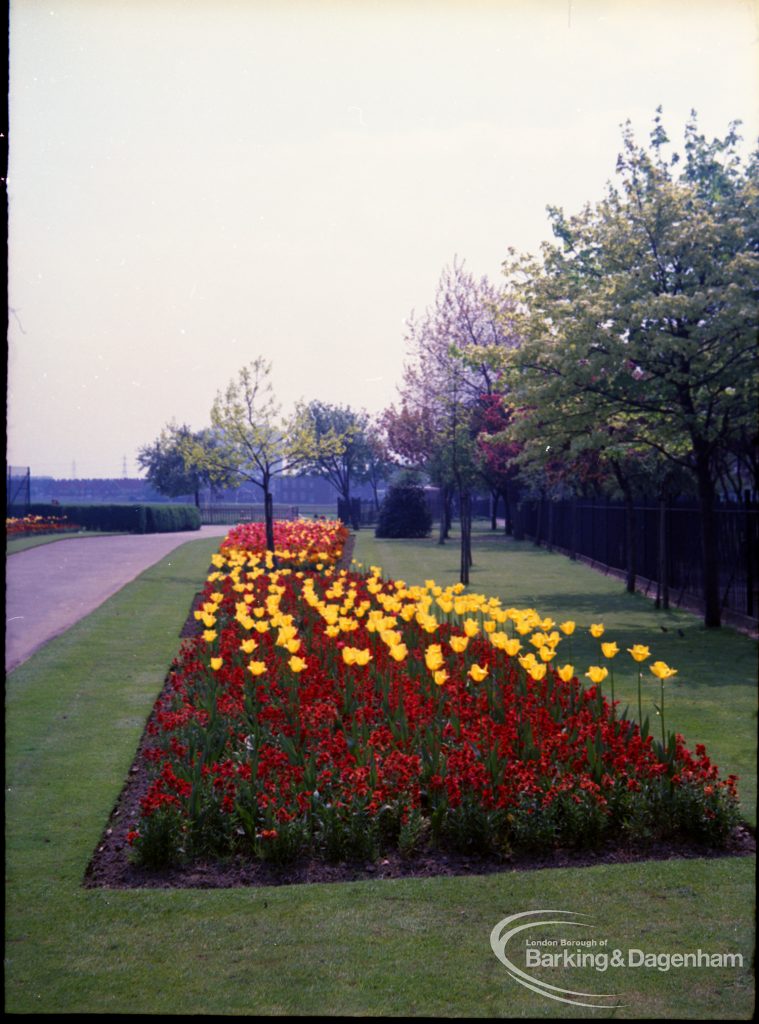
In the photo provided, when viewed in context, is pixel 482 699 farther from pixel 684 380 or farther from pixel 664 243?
pixel 664 243

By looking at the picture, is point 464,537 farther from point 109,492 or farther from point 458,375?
point 109,492

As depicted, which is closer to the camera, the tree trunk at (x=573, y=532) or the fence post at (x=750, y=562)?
the fence post at (x=750, y=562)

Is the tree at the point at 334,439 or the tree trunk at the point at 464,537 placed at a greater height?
the tree at the point at 334,439

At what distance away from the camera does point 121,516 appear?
4469cm

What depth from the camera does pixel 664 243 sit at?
543 inches

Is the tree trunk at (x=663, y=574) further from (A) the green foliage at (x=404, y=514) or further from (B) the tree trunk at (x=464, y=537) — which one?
(A) the green foliage at (x=404, y=514)

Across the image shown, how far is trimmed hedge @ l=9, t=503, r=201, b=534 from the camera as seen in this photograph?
43719 millimetres

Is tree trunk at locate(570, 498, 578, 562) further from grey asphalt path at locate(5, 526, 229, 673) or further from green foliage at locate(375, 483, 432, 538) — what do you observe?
green foliage at locate(375, 483, 432, 538)

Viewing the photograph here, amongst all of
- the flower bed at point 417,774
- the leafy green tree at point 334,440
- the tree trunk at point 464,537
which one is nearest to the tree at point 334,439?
the leafy green tree at point 334,440

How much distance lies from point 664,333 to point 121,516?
34.7 metres

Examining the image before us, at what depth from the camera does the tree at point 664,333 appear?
12.9m

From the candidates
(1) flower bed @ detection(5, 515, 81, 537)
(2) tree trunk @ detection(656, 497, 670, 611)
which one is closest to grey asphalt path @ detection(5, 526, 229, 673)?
(1) flower bed @ detection(5, 515, 81, 537)

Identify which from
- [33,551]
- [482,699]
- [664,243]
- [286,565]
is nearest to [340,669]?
[482,699]

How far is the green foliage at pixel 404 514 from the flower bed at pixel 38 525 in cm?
1266
